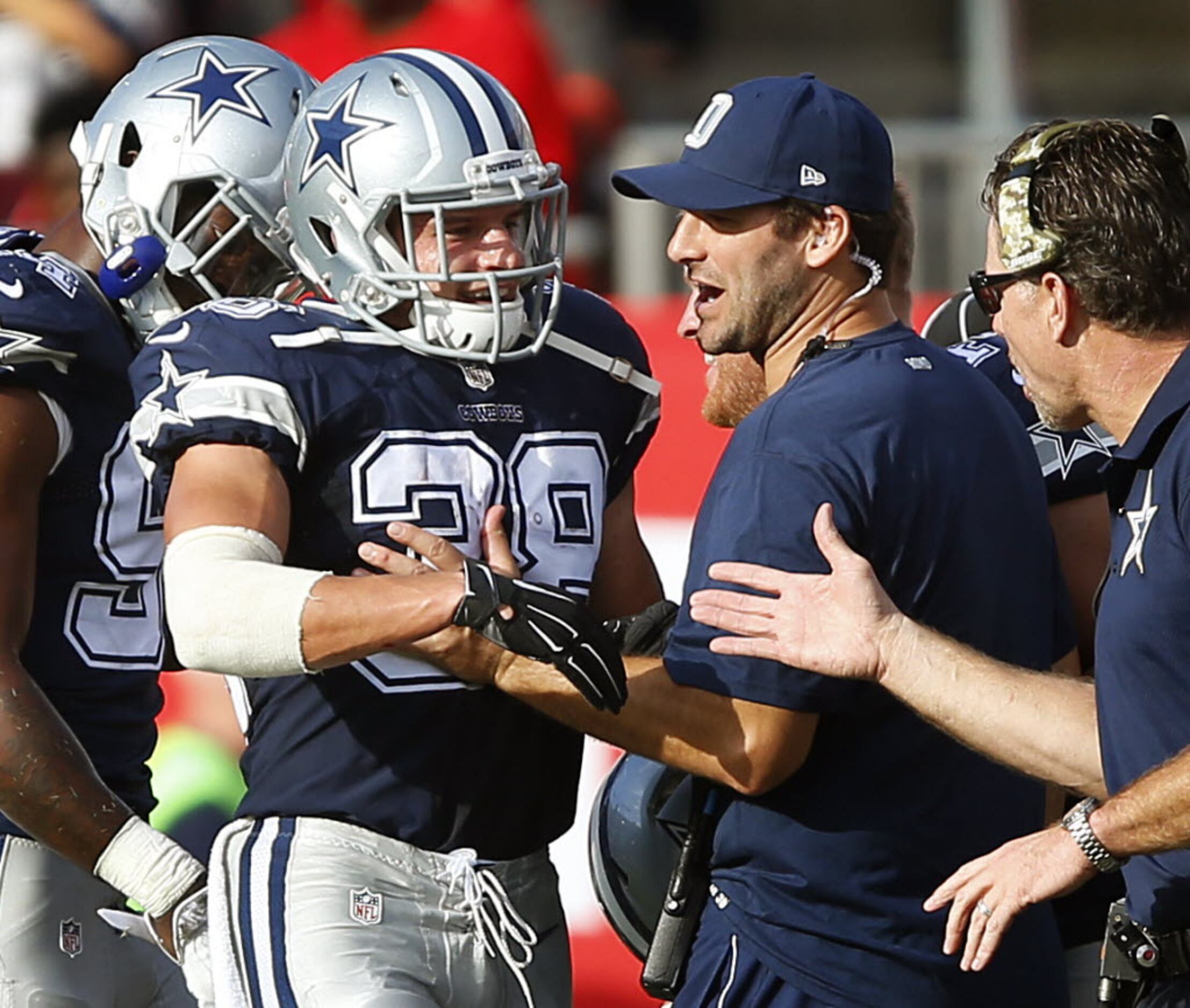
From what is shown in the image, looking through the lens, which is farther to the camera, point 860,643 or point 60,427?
point 60,427

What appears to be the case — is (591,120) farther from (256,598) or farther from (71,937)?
(256,598)

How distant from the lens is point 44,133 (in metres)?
7.21

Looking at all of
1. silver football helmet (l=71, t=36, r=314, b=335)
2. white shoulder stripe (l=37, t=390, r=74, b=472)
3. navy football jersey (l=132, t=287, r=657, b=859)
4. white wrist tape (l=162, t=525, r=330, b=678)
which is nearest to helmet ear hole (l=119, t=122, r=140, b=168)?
silver football helmet (l=71, t=36, r=314, b=335)

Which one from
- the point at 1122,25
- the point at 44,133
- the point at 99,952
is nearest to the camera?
the point at 99,952

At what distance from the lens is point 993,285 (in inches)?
112

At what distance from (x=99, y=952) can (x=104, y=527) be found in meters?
0.63

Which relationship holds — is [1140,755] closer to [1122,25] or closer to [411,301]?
[411,301]

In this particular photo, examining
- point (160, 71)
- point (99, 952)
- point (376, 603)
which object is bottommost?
point (99, 952)

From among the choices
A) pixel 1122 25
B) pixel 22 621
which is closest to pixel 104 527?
pixel 22 621

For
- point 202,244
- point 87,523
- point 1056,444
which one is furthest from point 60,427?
point 1056,444

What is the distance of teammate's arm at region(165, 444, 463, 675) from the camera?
2500mm

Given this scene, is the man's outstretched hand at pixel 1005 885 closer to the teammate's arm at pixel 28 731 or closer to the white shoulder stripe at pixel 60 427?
the teammate's arm at pixel 28 731

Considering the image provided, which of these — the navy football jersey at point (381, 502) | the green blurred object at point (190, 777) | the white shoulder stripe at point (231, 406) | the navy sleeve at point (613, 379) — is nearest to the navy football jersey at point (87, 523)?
the navy football jersey at point (381, 502)

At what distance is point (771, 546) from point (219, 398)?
2.29ft
